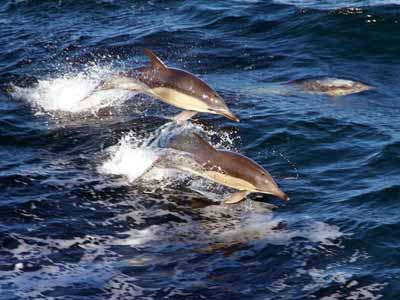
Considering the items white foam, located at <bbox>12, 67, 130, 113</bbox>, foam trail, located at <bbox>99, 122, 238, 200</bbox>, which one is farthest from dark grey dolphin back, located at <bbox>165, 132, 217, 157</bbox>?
white foam, located at <bbox>12, 67, 130, 113</bbox>

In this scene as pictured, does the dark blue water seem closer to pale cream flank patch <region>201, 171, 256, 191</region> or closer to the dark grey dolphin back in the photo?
pale cream flank patch <region>201, 171, 256, 191</region>

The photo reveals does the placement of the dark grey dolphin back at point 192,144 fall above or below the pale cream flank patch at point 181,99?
below

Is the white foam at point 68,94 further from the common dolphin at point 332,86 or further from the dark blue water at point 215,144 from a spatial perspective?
the common dolphin at point 332,86

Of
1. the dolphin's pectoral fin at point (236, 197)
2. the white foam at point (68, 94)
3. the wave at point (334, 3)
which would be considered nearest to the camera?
the dolphin's pectoral fin at point (236, 197)

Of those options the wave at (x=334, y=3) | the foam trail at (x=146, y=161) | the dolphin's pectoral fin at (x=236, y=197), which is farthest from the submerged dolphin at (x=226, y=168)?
the wave at (x=334, y=3)

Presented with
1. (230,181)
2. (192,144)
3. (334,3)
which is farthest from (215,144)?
(334,3)

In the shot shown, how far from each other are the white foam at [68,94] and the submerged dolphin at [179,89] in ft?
8.85

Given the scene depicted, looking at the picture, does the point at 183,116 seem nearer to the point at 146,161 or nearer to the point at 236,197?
the point at 146,161

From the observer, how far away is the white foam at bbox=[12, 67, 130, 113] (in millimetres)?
15578

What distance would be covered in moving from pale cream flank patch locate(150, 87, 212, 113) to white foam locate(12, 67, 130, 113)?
3.18m

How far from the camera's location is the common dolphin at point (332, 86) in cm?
1589

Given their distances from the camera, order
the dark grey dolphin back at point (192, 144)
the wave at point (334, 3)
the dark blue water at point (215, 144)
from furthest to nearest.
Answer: the wave at point (334, 3)
the dark grey dolphin back at point (192, 144)
the dark blue water at point (215, 144)

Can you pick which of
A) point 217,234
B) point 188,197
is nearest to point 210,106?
point 188,197

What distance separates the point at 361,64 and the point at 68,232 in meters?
Answer: 8.86
